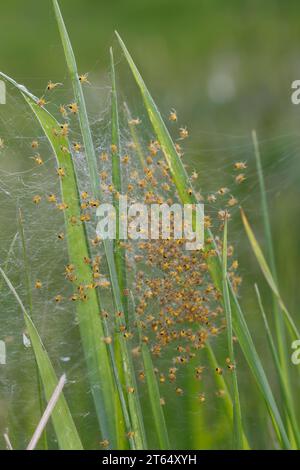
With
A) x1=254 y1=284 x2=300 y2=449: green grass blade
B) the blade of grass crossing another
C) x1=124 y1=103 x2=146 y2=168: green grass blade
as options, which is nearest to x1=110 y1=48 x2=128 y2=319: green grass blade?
the blade of grass crossing another

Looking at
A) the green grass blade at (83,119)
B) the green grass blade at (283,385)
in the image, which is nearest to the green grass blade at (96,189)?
the green grass blade at (83,119)

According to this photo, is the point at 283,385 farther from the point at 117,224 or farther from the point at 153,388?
the point at 117,224

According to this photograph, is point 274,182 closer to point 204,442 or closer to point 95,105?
point 95,105

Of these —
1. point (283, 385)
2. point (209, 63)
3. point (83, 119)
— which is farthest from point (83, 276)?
point (209, 63)

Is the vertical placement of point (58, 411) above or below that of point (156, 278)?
below

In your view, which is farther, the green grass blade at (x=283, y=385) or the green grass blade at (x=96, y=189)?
the green grass blade at (x=283, y=385)

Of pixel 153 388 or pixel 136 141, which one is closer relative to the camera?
pixel 153 388

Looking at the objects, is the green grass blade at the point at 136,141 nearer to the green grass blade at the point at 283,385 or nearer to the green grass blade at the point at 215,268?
the green grass blade at the point at 215,268
